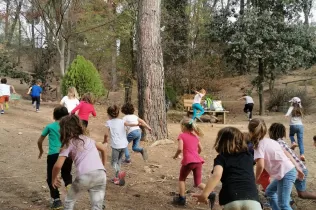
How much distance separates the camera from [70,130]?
13.0 ft

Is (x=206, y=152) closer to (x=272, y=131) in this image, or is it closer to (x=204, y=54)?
(x=272, y=131)

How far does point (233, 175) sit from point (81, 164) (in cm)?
160

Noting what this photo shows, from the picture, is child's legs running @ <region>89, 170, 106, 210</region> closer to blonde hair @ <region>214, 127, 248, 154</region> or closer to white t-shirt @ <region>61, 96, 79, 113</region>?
blonde hair @ <region>214, 127, 248, 154</region>

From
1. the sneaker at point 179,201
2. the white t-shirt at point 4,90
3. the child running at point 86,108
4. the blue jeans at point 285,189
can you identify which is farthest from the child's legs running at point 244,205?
the white t-shirt at point 4,90

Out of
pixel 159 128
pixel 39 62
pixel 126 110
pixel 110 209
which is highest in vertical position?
pixel 39 62

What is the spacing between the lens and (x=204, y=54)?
23469mm

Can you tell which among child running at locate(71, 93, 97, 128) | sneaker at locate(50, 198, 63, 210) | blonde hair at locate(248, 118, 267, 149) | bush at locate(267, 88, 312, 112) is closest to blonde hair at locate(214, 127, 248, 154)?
blonde hair at locate(248, 118, 267, 149)

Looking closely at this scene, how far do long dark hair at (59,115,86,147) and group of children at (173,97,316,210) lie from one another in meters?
1.41

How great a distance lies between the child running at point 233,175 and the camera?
130 inches

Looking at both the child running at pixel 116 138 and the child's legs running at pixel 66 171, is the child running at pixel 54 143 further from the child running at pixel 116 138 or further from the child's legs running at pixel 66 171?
the child running at pixel 116 138

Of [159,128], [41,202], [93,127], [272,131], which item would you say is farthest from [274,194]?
[93,127]

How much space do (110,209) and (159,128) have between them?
16.9ft

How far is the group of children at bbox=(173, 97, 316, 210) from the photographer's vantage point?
11.0 ft

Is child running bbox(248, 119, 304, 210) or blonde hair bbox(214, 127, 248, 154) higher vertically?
blonde hair bbox(214, 127, 248, 154)
